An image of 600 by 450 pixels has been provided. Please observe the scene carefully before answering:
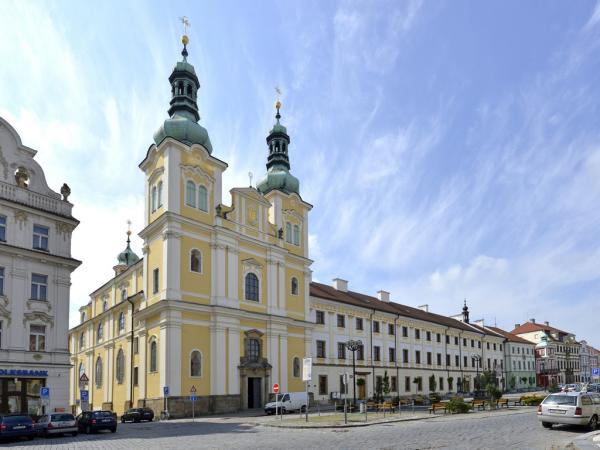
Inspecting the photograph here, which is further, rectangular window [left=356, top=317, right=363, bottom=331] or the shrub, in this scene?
rectangular window [left=356, top=317, right=363, bottom=331]

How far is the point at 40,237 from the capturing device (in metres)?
32.3

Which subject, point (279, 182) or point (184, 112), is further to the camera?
point (279, 182)

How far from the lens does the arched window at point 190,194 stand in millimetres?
41656

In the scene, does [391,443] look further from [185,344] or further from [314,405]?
[314,405]

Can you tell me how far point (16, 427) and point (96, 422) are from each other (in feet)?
14.0

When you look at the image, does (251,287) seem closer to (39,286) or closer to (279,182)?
(279,182)

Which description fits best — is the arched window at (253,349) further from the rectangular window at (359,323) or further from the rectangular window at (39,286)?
the rectangular window at (359,323)

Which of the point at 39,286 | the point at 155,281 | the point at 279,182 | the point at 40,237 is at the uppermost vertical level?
the point at 279,182

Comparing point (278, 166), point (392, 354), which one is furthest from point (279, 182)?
point (392, 354)

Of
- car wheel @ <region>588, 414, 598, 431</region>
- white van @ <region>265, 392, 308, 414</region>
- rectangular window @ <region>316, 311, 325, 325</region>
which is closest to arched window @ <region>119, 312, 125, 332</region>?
rectangular window @ <region>316, 311, 325, 325</region>

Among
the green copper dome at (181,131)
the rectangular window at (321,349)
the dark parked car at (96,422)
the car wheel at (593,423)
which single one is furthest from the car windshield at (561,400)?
the rectangular window at (321,349)

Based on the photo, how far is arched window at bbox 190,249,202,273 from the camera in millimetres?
40928

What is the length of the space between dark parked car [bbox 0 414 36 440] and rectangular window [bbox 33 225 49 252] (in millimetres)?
11393

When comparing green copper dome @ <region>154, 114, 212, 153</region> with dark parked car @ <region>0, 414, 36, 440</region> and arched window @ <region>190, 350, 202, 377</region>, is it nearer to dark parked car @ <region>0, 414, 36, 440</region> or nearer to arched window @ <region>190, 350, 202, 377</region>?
arched window @ <region>190, 350, 202, 377</region>
